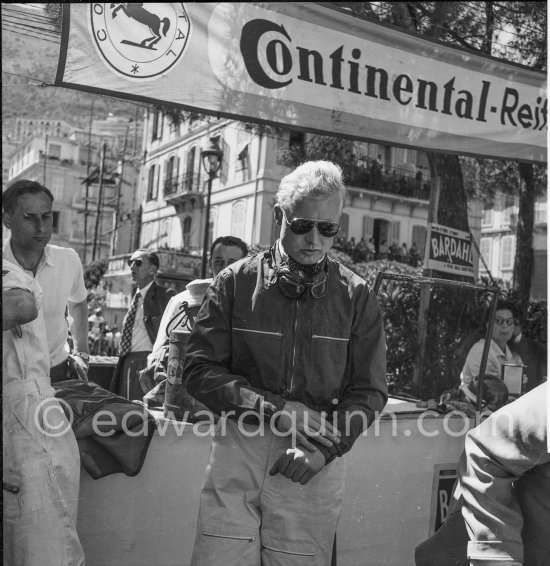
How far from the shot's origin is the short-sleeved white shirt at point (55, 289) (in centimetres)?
346

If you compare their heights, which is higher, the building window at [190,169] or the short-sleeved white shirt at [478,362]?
the building window at [190,169]

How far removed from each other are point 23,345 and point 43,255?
900mm

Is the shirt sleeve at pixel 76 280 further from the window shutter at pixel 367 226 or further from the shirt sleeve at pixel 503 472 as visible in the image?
the window shutter at pixel 367 226

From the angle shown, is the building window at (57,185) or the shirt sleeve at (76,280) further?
the building window at (57,185)

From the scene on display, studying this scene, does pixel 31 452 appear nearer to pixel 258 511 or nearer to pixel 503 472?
pixel 258 511

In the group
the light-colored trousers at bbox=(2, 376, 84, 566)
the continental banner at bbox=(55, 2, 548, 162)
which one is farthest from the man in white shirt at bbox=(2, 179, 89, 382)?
the continental banner at bbox=(55, 2, 548, 162)

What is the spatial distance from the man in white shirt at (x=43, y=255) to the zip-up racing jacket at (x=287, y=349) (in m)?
1.11

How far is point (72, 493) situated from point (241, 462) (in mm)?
749

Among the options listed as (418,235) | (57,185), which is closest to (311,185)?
(418,235)

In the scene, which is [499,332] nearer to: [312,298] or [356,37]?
[356,37]

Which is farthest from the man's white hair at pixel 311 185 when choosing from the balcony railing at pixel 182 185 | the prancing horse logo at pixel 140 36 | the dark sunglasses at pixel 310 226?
the balcony railing at pixel 182 185

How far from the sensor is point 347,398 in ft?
8.21

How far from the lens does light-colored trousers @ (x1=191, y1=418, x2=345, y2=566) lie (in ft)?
7.91

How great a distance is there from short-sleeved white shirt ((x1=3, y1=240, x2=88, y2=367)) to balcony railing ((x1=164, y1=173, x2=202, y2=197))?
122 ft
